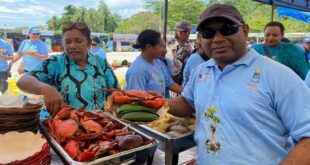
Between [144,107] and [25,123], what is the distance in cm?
65

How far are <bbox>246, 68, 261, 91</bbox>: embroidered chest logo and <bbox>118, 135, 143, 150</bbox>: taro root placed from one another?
0.63 metres

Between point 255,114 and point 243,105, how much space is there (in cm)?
7

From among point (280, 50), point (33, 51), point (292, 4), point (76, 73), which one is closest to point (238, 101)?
point (76, 73)

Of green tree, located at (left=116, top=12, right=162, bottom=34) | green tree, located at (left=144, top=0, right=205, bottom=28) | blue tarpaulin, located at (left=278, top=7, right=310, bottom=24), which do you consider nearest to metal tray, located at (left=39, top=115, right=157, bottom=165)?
blue tarpaulin, located at (left=278, top=7, right=310, bottom=24)

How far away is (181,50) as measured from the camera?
4.59 m

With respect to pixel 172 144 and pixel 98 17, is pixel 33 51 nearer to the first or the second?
pixel 172 144

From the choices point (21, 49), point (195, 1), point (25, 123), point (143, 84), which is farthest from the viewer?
point (195, 1)

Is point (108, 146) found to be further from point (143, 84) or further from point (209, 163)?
point (143, 84)

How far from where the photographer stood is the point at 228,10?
5.01 feet

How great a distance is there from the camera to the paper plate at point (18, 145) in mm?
1271

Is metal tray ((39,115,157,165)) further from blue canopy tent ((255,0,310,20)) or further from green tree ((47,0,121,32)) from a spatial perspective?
green tree ((47,0,121,32))

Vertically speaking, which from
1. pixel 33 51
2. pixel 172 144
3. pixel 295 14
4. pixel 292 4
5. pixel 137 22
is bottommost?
pixel 172 144

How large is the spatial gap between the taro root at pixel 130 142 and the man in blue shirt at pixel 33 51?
4.99m

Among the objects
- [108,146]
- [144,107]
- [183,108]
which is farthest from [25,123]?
[183,108]
